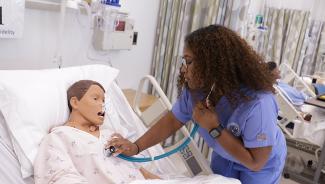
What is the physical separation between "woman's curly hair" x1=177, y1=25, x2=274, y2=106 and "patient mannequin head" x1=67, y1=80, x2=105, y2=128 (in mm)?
635

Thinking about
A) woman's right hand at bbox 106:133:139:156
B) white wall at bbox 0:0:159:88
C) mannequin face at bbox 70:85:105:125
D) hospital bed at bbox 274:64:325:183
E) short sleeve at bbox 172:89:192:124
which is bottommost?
hospital bed at bbox 274:64:325:183

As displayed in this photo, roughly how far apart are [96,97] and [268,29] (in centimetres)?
358

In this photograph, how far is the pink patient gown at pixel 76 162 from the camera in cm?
132

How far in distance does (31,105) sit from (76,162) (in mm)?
359

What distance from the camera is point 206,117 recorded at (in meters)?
1.23

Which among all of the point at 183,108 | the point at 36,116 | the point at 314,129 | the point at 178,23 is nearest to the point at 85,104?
the point at 36,116

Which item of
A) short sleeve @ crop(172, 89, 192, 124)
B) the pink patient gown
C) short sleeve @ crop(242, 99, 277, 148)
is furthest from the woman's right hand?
short sleeve @ crop(242, 99, 277, 148)

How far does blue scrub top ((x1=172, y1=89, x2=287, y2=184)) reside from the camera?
1.25 m

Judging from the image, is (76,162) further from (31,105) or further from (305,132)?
(305,132)

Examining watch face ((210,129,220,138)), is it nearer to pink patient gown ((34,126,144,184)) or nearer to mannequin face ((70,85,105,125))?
pink patient gown ((34,126,144,184))

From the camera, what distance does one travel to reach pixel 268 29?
14.9 feet

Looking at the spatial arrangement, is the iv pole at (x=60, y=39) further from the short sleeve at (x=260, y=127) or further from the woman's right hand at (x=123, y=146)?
the short sleeve at (x=260, y=127)

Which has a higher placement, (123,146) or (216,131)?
(216,131)

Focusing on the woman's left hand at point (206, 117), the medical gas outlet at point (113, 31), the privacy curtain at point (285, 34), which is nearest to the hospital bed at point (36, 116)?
the woman's left hand at point (206, 117)
